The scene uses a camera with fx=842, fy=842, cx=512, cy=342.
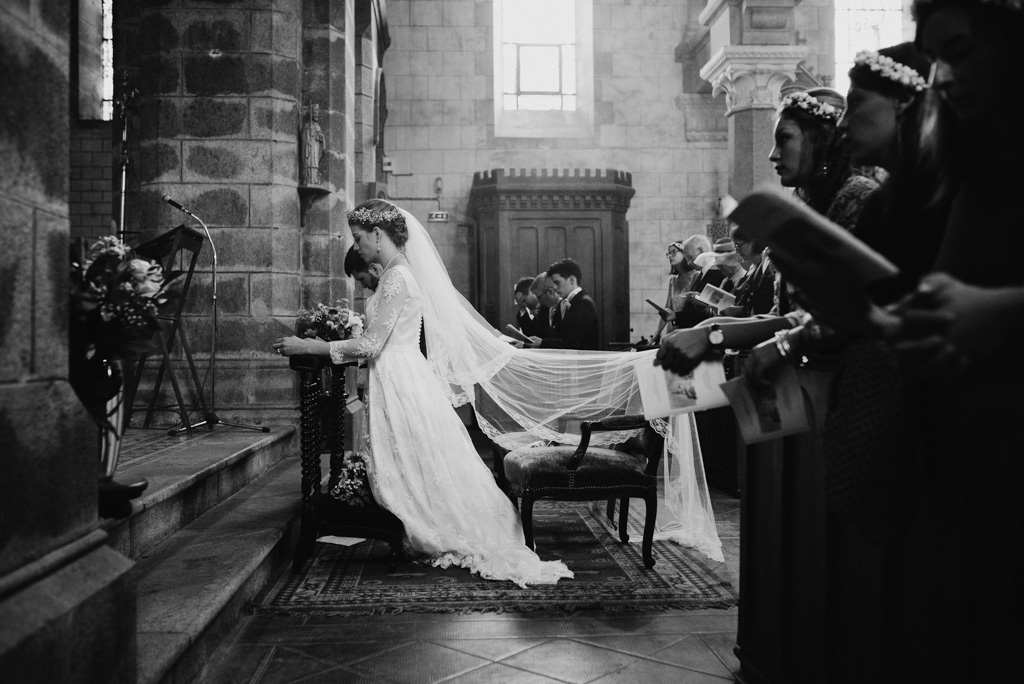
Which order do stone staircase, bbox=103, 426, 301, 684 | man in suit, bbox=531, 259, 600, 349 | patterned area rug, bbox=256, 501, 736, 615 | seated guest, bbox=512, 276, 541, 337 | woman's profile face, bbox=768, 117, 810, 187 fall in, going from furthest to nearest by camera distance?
seated guest, bbox=512, 276, 541, 337
man in suit, bbox=531, 259, 600, 349
patterned area rug, bbox=256, 501, 736, 615
stone staircase, bbox=103, 426, 301, 684
woman's profile face, bbox=768, 117, 810, 187

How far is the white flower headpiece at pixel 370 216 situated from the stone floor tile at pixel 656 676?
95.4 inches

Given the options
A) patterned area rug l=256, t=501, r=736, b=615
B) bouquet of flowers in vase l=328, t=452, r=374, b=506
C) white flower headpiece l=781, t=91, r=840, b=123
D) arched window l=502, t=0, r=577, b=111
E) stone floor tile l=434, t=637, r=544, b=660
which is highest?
arched window l=502, t=0, r=577, b=111

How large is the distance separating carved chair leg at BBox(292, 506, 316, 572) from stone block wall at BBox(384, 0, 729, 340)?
28.7ft

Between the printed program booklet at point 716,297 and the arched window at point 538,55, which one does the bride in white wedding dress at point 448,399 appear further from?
the arched window at point 538,55

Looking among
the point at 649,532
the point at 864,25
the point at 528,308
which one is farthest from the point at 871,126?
the point at 864,25

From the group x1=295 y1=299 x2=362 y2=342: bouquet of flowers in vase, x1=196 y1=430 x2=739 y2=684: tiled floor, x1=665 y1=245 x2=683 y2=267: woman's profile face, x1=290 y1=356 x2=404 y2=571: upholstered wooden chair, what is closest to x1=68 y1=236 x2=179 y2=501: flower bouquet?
x1=196 y1=430 x2=739 y2=684: tiled floor

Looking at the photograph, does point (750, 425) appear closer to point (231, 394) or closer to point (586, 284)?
point (231, 394)

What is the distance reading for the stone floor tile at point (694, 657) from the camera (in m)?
2.77

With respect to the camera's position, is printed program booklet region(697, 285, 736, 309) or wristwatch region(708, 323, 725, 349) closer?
wristwatch region(708, 323, 725, 349)

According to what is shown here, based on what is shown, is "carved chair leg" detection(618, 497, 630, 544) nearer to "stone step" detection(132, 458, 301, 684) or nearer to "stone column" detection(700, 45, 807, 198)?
"stone step" detection(132, 458, 301, 684)

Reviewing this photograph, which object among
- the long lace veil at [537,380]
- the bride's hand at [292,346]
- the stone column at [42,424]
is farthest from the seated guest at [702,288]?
the stone column at [42,424]

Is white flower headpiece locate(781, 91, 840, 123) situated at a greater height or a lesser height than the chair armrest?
greater

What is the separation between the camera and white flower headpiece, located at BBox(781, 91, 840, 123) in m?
2.00

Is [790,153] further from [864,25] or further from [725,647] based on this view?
[864,25]
